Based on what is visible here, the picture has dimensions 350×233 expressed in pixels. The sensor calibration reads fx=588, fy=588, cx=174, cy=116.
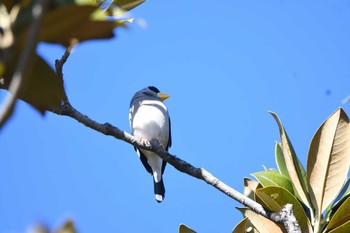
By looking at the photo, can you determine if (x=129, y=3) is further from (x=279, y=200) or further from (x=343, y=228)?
(x=343, y=228)

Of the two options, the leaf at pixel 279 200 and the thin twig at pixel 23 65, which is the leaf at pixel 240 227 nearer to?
the leaf at pixel 279 200

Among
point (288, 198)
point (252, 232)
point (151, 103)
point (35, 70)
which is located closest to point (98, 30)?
point (35, 70)

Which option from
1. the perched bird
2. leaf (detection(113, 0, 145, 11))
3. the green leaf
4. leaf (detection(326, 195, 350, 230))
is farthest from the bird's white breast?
the green leaf

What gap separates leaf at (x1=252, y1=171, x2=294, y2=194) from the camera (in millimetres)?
3131

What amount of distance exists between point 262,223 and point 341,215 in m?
0.38

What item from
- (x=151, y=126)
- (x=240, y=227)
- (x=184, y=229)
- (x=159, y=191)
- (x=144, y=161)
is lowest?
(x=240, y=227)

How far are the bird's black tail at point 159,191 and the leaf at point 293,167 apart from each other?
9.87 ft

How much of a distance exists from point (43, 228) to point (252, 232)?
2502 mm

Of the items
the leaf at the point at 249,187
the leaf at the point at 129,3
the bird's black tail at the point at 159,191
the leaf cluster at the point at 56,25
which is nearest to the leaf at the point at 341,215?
the leaf at the point at 249,187

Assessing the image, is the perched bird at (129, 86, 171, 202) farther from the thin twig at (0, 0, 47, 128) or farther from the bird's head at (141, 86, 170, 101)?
the thin twig at (0, 0, 47, 128)

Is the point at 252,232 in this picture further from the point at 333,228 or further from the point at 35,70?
the point at 35,70

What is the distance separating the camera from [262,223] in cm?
290

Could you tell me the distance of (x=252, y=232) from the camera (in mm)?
3066

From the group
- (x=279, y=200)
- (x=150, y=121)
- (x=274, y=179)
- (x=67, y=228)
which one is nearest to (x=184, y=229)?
(x=279, y=200)
